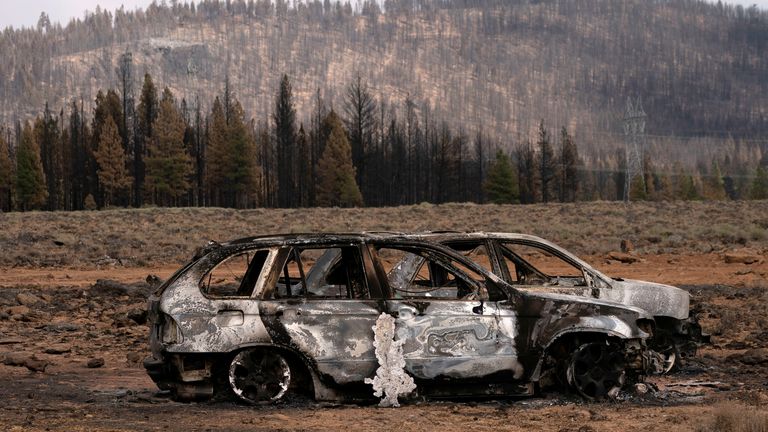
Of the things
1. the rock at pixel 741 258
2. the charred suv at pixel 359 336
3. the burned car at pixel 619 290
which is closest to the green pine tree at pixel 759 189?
the rock at pixel 741 258

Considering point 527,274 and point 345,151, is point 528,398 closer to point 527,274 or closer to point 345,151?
point 527,274

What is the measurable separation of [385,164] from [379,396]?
101 metres

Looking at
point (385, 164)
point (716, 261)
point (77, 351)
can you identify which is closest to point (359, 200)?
point (385, 164)

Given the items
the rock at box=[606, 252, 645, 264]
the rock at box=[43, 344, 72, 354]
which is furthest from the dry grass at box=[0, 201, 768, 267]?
the rock at box=[43, 344, 72, 354]

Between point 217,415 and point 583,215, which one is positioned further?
point 583,215

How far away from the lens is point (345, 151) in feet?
285

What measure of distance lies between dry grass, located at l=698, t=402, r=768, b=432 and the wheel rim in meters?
3.58

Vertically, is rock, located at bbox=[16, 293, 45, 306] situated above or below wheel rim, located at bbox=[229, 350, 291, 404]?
below

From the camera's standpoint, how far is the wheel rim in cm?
977

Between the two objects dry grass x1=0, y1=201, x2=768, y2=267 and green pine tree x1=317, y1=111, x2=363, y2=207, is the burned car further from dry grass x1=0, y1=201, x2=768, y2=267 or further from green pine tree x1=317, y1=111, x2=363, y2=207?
green pine tree x1=317, y1=111, x2=363, y2=207

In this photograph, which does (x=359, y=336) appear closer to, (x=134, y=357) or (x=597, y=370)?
(x=597, y=370)

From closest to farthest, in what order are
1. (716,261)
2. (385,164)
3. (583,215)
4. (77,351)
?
(77,351) < (716,261) < (583,215) < (385,164)

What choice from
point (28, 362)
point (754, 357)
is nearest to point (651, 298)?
point (754, 357)

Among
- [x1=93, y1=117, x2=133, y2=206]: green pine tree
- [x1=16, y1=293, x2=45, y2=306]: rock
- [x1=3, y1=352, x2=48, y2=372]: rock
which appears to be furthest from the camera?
[x1=93, y1=117, x2=133, y2=206]: green pine tree
